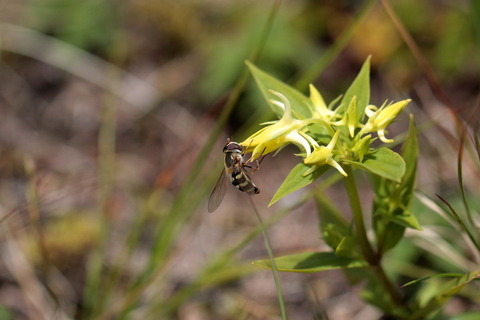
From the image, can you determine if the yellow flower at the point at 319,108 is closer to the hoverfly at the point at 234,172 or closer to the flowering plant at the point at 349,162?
the flowering plant at the point at 349,162

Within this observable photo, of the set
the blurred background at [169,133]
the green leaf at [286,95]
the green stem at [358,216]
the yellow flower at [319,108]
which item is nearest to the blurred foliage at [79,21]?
the blurred background at [169,133]

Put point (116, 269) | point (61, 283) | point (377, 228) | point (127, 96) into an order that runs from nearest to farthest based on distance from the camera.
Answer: point (377, 228) → point (116, 269) → point (61, 283) → point (127, 96)

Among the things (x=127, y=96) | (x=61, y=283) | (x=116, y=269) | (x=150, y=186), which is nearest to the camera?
(x=116, y=269)

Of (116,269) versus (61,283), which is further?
(61,283)

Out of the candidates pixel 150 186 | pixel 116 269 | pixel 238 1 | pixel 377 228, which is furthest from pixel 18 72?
pixel 377 228

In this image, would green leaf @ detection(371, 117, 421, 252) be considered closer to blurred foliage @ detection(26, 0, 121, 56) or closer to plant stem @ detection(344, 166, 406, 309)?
plant stem @ detection(344, 166, 406, 309)

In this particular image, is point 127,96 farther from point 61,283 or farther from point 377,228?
point 377,228
